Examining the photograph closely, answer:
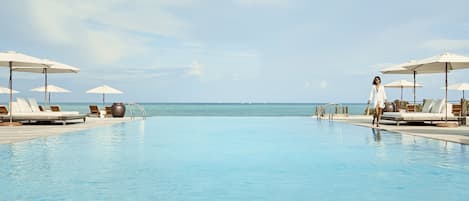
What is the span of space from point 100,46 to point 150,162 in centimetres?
2368

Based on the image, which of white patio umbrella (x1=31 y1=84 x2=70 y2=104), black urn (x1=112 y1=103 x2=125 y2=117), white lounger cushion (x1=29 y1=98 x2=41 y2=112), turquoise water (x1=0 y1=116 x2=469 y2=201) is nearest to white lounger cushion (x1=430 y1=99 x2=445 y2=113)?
turquoise water (x1=0 y1=116 x2=469 y2=201)

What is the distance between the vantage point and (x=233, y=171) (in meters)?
6.85

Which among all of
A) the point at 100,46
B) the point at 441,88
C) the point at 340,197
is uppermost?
the point at 100,46

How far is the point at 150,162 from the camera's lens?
7656 mm

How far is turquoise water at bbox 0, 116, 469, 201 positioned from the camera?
5273 millimetres

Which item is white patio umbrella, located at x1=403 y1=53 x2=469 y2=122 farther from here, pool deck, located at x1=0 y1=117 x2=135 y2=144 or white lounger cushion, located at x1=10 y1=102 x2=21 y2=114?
white lounger cushion, located at x1=10 y1=102 x2=21 y2=114

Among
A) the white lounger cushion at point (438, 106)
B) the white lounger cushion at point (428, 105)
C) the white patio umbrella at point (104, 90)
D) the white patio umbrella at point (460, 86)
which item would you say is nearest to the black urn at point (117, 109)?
the white patio umbrella at point (104, 90)

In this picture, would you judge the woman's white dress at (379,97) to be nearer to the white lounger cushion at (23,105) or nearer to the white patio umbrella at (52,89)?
the white lounger cushion at (23,105)

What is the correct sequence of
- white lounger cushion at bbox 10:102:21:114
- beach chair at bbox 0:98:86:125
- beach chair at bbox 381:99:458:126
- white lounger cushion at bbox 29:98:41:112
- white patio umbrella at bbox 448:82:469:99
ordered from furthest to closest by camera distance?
white patio umbrella at bbox 448:82:469:99, white lounger cushion at bbox 29:98:41:112, white lounger cushion at bbox 10:102:21:114, beach chair at bbox 0:98:86:125, beach chair at bbox 381:99:458:126

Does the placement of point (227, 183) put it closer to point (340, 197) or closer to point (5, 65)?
point (340, 197)

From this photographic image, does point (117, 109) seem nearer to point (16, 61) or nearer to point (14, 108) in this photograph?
point (14, 108)

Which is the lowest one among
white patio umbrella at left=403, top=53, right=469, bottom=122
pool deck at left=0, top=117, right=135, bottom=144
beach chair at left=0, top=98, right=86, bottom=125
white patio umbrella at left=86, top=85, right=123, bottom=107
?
pool deck at left=0, top=117, right=135, bottom=144

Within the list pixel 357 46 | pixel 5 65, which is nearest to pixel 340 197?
pixel 5 65

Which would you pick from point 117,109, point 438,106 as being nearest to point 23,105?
point 117,109
